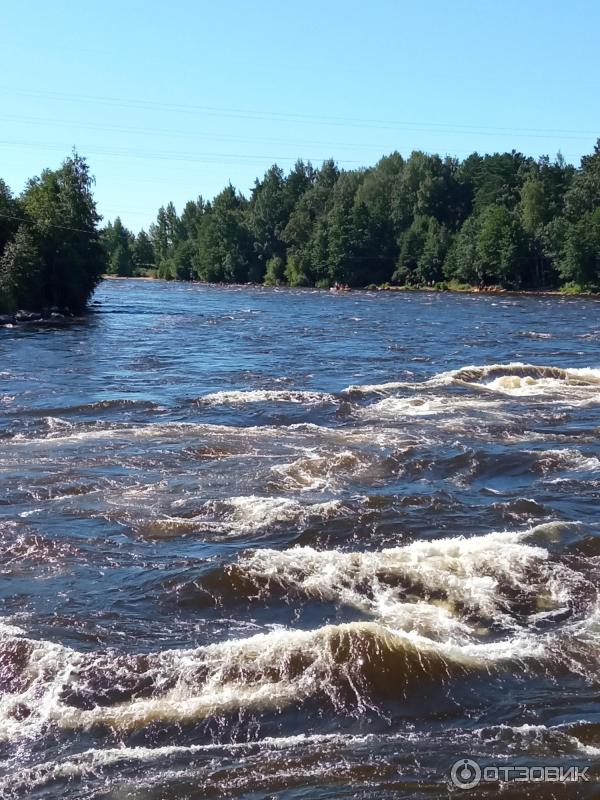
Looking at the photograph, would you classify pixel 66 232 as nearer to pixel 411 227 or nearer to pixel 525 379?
pixel 525 379

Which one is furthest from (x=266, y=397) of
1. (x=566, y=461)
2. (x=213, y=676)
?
(x=213, y=676)

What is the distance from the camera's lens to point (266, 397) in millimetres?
24906

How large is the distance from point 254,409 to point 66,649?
47.2ft

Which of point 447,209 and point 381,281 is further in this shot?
point 447,209

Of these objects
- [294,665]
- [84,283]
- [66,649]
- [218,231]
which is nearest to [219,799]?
[294,665]

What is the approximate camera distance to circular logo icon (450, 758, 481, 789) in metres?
6.61

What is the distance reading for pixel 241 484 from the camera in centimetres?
1528

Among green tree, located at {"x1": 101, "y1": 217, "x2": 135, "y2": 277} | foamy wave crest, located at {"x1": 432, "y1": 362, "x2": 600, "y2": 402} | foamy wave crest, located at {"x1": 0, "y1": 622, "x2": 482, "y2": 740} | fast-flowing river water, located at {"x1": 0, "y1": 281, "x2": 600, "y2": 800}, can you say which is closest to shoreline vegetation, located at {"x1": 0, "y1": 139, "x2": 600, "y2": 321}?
green tree, located at {"x1": 101, "y1": 217, "x2": 135, "y2": 277}

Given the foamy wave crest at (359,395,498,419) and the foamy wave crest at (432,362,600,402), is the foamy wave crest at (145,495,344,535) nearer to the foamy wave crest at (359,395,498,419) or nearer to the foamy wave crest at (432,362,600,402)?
the foamy wave crest at (359,395,498,419)

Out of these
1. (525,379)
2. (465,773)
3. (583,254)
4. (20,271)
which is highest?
(583,254)

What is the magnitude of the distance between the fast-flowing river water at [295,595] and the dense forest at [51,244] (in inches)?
1263

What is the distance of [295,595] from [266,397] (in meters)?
14.6

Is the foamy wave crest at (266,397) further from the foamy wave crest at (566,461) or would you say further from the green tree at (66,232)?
the green tree at (66,232)

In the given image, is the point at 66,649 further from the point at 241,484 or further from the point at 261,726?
the point at 241,484
